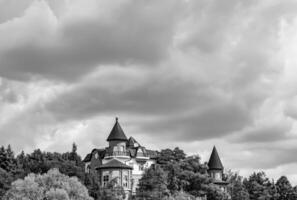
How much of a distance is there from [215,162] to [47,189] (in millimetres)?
50522

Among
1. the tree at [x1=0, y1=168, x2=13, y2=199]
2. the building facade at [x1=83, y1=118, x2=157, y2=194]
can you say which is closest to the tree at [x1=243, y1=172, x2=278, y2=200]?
the building facade at [x1=83, y1=118, x2=157, y2=194]

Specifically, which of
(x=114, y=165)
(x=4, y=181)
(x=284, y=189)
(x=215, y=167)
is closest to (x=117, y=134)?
(x=114, y=165)

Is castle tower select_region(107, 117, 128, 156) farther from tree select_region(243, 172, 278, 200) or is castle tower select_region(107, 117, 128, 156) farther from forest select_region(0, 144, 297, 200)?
tree select_region(243, 172, 278, 200)

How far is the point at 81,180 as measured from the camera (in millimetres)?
88312

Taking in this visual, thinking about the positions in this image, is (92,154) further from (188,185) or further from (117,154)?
(188,185)

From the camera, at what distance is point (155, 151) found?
114m

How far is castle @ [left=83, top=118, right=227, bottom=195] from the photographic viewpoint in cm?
10094

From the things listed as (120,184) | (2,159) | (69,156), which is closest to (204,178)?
(120,184)

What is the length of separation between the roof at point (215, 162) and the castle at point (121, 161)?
1808 millimetres

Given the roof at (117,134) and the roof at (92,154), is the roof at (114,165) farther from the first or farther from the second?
the roof at (92,154)

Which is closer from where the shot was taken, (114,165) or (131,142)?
(114,165)

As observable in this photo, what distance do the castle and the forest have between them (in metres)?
2.52

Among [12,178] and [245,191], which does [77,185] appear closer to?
[12,178]

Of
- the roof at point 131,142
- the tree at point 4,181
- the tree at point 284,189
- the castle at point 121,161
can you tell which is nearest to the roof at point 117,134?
the castle at point 121,161
